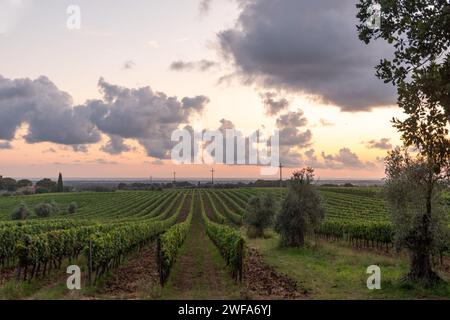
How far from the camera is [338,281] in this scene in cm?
2141

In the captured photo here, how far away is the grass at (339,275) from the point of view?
707 inches

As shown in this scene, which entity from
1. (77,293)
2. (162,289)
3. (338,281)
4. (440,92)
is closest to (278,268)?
(338,281)

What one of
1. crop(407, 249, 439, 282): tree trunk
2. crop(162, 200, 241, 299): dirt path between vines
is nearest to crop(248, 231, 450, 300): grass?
crop(407, 249, 439, 282): tree trunk

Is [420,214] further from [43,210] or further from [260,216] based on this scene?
[43,210]

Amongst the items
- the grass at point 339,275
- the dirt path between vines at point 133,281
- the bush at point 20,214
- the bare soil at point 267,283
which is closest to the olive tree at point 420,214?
the grass at point 339,275

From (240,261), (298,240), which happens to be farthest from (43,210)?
(240,261)

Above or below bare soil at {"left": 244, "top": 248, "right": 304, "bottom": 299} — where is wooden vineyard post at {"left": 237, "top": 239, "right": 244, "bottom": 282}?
above

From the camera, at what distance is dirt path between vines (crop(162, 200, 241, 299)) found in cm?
1862

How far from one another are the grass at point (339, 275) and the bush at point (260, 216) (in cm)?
1648

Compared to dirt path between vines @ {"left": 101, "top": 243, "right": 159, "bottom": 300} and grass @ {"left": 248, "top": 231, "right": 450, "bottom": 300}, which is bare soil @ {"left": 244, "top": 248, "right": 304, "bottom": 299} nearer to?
grass @ {"left": 248, "top": 231, "right": 450, "bottom": 300}

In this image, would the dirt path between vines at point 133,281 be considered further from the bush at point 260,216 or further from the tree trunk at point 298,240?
the bush at point 260,216

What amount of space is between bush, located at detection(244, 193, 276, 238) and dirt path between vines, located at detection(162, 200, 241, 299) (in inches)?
703
